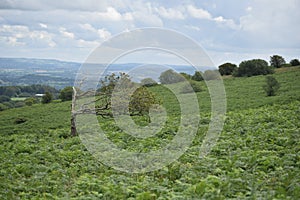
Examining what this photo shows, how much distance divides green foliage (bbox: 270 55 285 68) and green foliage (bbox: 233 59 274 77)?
12.7 metres

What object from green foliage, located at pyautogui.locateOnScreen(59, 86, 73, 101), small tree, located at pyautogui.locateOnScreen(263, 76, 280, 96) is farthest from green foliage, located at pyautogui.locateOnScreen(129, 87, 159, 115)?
green foliage, located at pyautogui.locateOnScreen(59, 86, 73, 101)

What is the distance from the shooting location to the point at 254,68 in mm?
70438

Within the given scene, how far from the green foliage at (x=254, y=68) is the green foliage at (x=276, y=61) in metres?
12.7

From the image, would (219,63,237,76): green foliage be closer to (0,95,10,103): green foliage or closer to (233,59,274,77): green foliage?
(233,59,274,77): green foliage

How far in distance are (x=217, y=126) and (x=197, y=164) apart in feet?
36.3

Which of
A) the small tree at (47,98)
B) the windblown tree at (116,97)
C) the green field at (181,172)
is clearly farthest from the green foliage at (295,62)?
the windblown tree at (116,97)

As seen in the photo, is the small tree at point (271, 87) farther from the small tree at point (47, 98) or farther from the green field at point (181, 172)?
the small tree at point (47, 98)

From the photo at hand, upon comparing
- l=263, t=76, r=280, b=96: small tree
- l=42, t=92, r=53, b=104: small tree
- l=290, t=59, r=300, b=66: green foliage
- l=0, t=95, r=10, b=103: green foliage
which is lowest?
l=0, t=95, r=10, b=103: green foliage

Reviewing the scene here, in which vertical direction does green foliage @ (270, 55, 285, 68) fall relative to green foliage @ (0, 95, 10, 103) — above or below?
above

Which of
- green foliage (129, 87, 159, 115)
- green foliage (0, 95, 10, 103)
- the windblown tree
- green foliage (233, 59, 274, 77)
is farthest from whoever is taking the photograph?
green foliage (0, 95, 10, 103)

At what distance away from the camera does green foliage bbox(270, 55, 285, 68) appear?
82.6 m

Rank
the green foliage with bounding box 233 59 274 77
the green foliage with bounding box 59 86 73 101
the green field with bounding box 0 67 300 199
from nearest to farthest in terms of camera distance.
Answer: the green field with bounding box 0 67 300 199 < the green foliage with bounding box 59 86 73 101 < the green foliage with bounding box 233 59 274 77

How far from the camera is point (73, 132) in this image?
81.7ft

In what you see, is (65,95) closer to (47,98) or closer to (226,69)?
(47,98)
